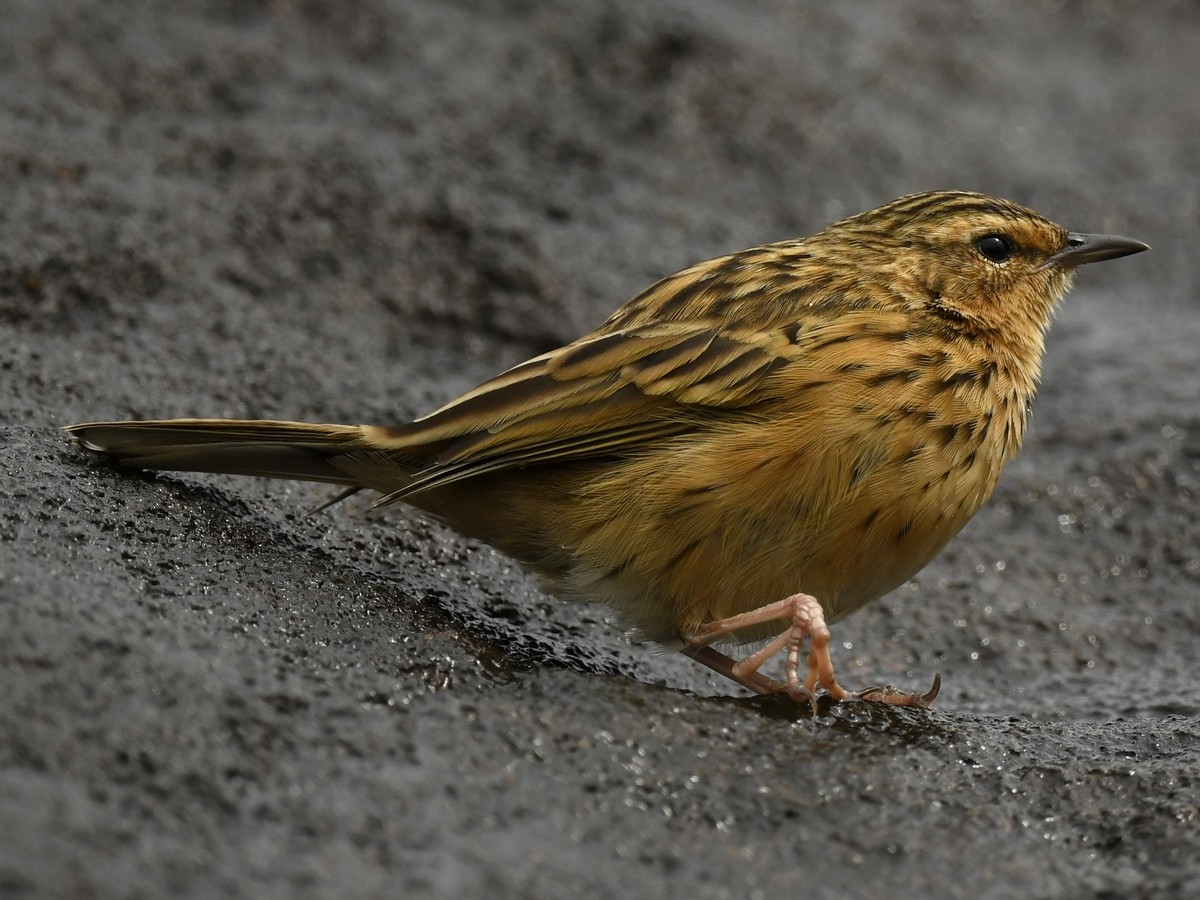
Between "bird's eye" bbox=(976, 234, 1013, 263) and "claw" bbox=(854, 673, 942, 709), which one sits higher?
"bird's eye" bbox=(976, 234, 1013, 263)

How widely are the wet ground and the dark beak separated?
128 centimetres

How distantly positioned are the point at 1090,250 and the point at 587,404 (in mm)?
2140

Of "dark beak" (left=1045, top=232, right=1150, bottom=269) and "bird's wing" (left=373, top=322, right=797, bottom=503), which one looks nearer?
"bird's wing" (left=373, top=322, right=797, bottom=503)

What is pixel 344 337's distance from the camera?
20.9ft

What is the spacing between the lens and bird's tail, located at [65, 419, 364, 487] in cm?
435

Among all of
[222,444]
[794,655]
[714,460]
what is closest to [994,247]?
[714,460]

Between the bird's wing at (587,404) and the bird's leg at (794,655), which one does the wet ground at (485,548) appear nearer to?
the bird's leg at (794,655)

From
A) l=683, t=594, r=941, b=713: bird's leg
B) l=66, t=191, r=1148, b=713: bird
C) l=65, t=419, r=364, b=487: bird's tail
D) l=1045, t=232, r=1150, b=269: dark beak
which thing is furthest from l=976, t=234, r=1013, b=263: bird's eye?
l=65, t=419, r=364, b=487: bird's tail

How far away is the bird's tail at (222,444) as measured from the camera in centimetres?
435

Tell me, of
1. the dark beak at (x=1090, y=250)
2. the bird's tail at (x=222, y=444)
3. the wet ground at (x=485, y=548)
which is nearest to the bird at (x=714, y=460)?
the bird's tail at (x=222, y=444)

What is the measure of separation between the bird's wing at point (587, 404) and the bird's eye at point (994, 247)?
1.02 meters

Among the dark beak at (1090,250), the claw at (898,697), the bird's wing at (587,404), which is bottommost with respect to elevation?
the claw at (898,697)

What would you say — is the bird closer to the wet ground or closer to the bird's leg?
the bird's leg

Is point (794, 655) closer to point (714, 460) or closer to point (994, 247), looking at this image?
point (714, 460)
